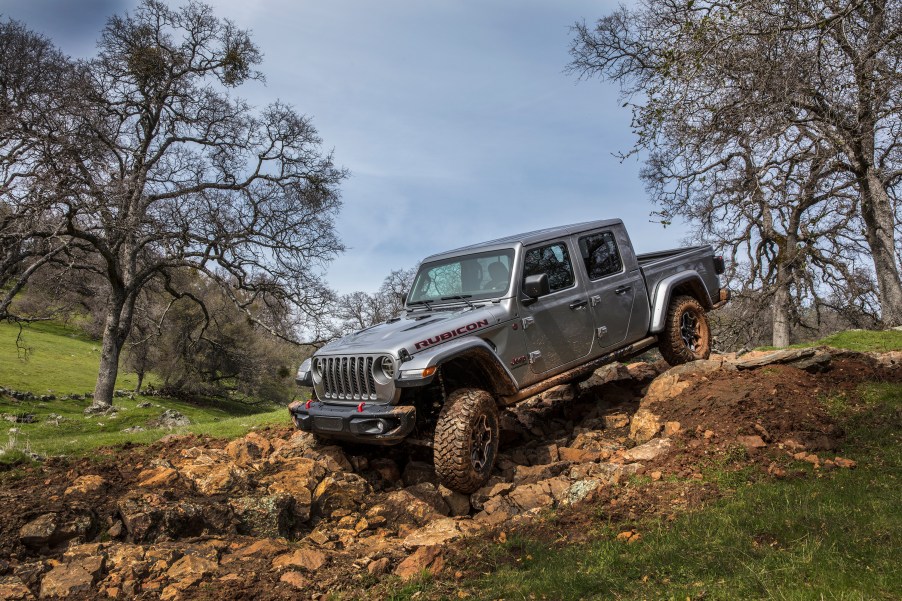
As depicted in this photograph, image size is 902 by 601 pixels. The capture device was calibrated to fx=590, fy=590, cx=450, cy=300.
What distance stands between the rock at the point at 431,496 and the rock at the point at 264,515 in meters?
1.27

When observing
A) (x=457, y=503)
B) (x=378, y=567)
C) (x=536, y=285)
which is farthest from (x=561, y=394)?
(x=378, y=567)

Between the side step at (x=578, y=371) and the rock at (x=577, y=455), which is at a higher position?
the side step at (x=578, y=371)

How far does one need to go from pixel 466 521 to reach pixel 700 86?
24.5 ft

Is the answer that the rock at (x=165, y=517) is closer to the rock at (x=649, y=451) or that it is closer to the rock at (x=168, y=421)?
the rock at (x=649, y=451)

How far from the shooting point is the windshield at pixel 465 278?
6945mm

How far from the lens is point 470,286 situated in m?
7.15

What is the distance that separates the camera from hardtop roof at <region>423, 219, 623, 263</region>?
718 cm

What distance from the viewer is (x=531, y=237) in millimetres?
7215

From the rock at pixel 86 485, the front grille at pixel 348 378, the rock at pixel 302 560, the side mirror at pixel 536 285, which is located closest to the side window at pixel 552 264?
the side mirror at pixel 536 285

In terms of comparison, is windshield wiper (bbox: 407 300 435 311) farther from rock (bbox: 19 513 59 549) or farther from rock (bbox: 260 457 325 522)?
rock (bbox: 19 513 59 549)

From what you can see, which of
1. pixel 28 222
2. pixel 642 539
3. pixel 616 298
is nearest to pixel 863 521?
pixel 642 539

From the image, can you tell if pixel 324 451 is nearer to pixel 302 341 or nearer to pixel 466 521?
pixel 466 521

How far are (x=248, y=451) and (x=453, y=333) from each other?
9.82ft

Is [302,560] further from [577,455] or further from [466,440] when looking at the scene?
[577,455]
